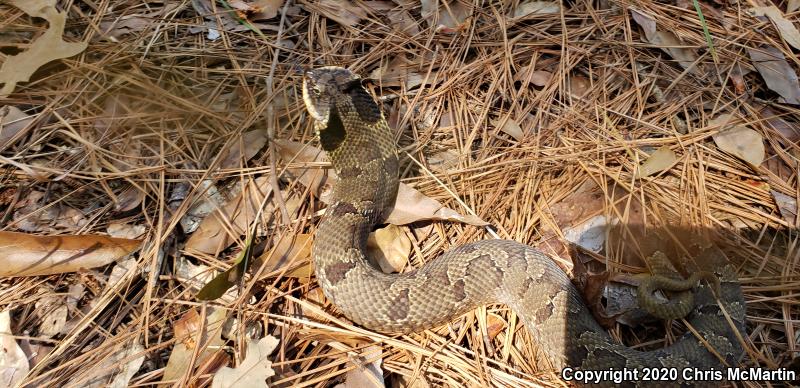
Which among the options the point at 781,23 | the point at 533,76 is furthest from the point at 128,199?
the point at 781,23

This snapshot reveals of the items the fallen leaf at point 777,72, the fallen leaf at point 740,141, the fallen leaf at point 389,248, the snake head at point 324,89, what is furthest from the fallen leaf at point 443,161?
the fallen leaf at point 777,72

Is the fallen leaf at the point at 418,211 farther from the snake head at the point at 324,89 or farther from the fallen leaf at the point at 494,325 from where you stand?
the snake head at the point at 324,89

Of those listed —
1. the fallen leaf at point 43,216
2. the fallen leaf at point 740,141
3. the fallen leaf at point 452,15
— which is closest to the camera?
the fallen leaf at point 43,216

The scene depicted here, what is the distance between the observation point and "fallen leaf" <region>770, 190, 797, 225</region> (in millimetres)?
3668

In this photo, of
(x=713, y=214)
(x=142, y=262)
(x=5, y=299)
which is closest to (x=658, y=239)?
(x=713, y=214)

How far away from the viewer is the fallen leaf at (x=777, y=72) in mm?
4082

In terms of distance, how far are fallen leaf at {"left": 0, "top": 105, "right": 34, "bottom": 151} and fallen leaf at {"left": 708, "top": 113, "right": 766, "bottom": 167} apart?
542 cm

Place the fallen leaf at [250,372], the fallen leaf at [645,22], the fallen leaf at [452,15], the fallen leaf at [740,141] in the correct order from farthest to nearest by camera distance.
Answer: the fallen leaf at [452,15] → the fallen leaf at [645,22] → the fallen leaf at [740,141] → the fallen leaf at [250,372]

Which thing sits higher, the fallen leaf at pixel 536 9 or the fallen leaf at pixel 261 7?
the fallen leaf at pixel 536 9

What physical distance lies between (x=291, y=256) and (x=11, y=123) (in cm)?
239

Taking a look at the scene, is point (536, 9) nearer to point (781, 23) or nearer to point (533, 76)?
point (533, 76)

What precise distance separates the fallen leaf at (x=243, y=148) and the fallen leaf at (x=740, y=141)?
144 inches

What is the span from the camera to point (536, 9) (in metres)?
4.56

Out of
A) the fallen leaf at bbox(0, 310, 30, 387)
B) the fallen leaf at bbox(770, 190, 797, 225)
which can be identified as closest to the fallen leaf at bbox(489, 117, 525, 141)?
the fallen leaf at bbox(770, 190, 797, 225)
